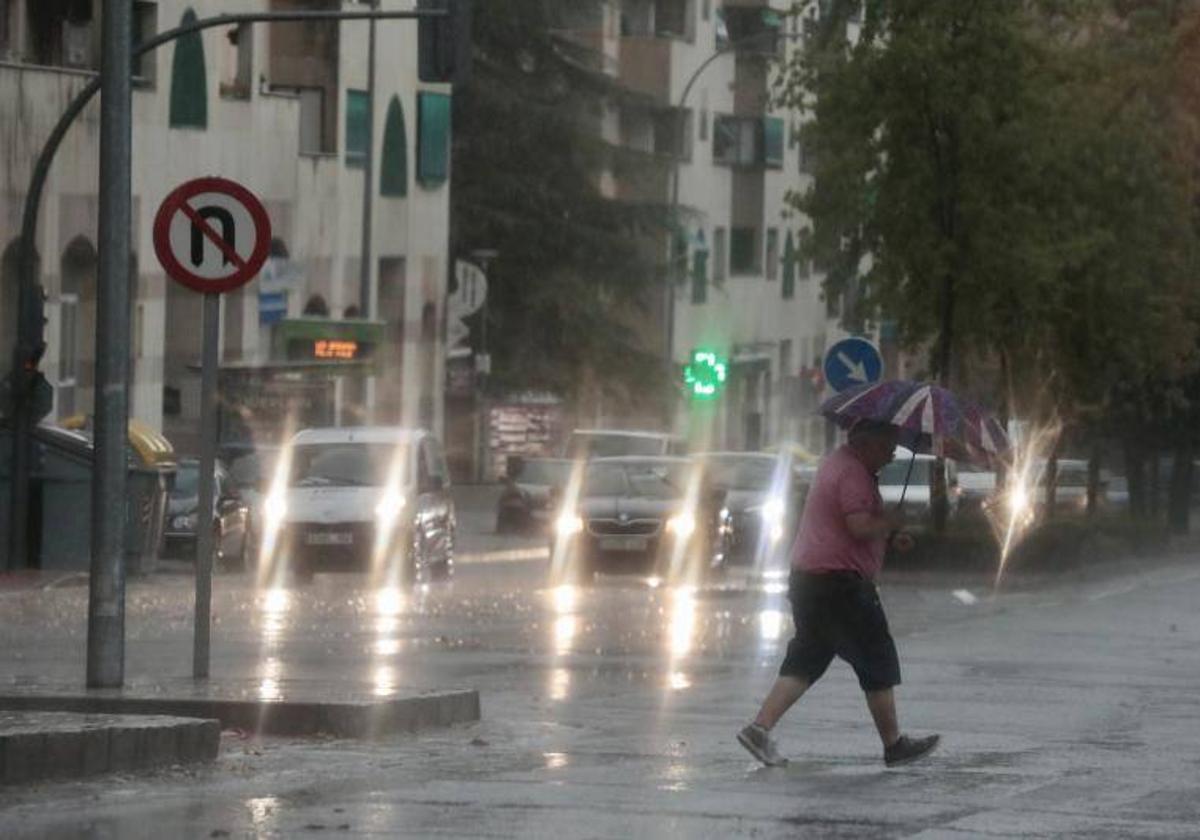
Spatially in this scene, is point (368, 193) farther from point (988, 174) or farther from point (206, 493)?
point (206, 493)

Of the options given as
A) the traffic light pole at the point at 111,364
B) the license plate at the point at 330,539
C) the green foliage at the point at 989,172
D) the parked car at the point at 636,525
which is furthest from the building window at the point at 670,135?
the traffic light pole at the point at 111,364

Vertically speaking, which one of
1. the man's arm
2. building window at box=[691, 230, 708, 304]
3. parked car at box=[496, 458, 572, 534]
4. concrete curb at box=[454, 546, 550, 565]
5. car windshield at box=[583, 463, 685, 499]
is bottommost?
concrete curb at box=[454, 546, 550, 565]

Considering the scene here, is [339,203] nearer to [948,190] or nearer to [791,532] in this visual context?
[791,532]

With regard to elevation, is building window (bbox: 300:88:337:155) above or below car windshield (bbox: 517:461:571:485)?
above

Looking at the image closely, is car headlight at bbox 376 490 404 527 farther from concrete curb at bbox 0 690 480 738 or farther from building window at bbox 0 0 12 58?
concrete curb at bbox 0 690 480 738

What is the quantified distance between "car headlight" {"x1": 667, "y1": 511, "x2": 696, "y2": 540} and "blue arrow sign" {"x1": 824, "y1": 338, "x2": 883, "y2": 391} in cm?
483

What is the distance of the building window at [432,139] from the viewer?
64500 millimetres

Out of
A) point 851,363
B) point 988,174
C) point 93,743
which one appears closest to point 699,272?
point 988,174

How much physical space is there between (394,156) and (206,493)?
46890 mm

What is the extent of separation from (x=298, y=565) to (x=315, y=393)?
15.4 m

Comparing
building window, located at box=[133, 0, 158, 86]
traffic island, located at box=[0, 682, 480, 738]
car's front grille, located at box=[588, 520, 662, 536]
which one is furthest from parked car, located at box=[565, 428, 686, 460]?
traffic island, located at box=[0, 682, 480, 738]

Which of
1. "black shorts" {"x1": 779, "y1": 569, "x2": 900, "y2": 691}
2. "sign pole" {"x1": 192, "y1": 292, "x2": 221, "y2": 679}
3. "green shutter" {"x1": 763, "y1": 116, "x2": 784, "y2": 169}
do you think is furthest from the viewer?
"green shutter" {"x1": 763, "y1": 116, "x2": 784, "y2": 169}

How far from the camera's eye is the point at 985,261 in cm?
3834

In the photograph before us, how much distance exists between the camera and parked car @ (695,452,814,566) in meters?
43.7
